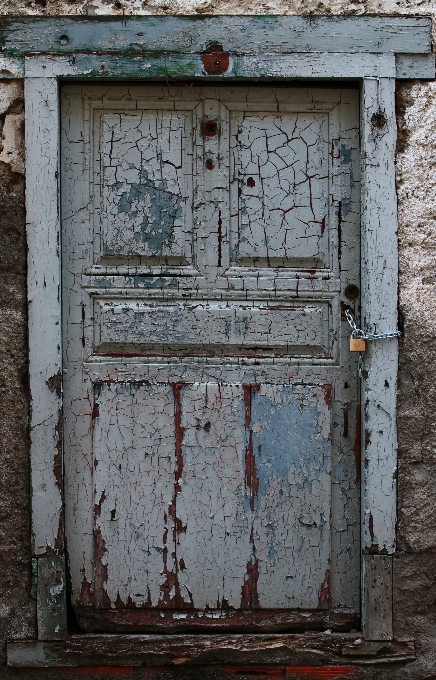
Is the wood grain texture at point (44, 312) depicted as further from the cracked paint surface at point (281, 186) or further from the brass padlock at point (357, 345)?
the brass padlock at point (357, 345)

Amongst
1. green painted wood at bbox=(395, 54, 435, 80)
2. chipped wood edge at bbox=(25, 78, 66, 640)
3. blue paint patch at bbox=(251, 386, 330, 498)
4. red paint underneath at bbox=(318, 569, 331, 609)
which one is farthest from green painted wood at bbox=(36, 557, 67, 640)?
green painted wood at bbox=(395, 54, 435, 80)

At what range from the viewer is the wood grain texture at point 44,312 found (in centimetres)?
250

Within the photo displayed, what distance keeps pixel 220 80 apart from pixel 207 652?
2075 mm

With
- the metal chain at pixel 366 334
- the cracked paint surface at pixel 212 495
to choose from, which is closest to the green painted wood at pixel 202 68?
the metal chain at pixel 366 334

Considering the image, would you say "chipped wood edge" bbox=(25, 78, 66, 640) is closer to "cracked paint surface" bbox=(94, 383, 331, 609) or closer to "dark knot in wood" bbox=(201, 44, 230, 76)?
"cracked paint surface" bbox=(94, 383, 331, 609)

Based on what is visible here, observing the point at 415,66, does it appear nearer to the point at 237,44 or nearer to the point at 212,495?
the point at 237,44

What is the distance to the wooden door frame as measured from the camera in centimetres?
248

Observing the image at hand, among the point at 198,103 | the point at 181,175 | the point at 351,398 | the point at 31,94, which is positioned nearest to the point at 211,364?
the point at 351,398

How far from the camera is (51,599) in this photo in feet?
8.45

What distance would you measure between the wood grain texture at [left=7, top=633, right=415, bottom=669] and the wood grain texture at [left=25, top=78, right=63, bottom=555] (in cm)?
37

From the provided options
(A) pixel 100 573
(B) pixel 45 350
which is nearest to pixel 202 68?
(B) pixel 45 350

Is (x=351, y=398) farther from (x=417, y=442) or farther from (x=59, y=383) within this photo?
(x=59, y=383)

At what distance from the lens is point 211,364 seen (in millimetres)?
2631

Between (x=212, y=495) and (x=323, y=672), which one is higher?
(x=212, y=495)
